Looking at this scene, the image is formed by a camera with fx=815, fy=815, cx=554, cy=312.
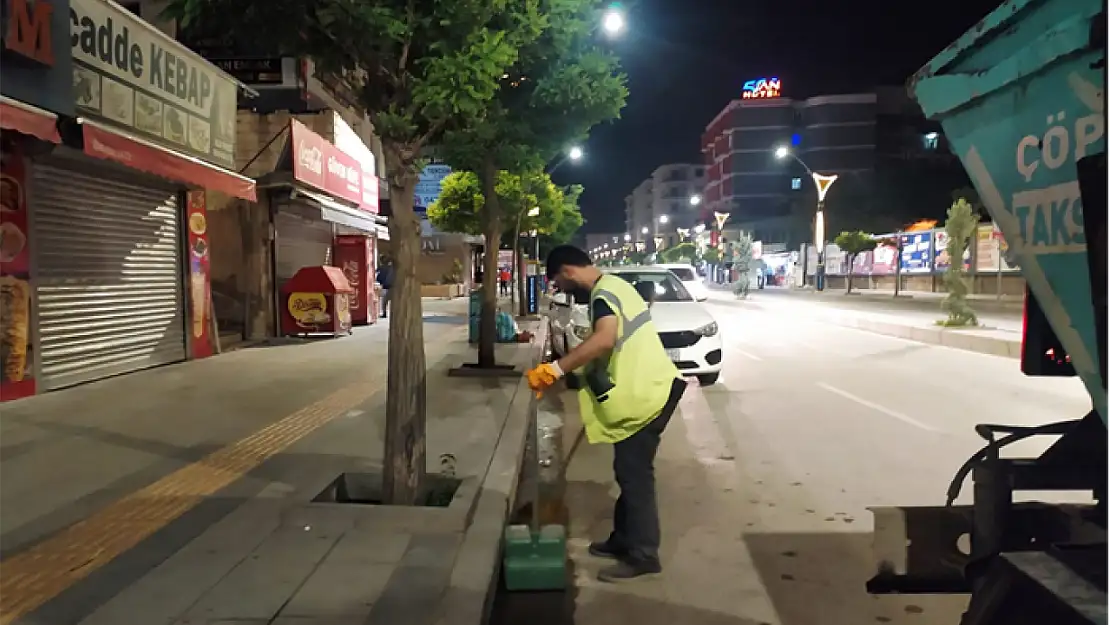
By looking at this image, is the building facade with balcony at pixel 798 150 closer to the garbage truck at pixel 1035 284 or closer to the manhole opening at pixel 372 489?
the manhole opening at pixel 372 489

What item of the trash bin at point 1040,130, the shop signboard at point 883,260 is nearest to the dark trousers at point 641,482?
the trash bin at point 1040,130

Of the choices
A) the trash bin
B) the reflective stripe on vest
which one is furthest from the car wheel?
the trash bin

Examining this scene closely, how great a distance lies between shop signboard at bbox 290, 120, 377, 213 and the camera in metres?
15.0

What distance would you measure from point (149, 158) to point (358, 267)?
11516 mm

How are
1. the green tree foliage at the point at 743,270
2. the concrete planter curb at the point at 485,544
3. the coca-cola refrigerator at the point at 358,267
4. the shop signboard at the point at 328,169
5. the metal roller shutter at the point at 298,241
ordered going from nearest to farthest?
the concrete planter curb at the point at 485,544
the shop signboard at the point at 328,169
the metal roller shutter at the point at 298,241
the coca-cola refrigerator at the point at 358,267
the green tree foliage at the point at 743,270

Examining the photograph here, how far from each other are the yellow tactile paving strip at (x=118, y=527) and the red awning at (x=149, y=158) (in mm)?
3396

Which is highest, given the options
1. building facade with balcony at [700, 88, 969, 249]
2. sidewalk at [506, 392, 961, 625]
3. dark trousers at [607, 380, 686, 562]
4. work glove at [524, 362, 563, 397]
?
building facade with balcony at [700, 88, 969, 249]

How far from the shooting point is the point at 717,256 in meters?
77.2

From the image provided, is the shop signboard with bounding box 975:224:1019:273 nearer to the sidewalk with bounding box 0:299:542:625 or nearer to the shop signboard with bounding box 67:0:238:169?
the shop signboard with bounding box 67:0:238:169

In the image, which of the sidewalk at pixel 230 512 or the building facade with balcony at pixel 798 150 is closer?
the sidewalk at pixel 230 512

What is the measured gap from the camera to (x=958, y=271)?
18656mm

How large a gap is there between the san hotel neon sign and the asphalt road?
105 meters

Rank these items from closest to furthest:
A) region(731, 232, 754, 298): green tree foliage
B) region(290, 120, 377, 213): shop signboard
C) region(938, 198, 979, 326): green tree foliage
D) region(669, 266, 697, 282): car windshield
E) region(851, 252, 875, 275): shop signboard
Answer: region(290, 120, 377, 213): shop signboard
region(938, 198, 979, 326): green tree foliage
region(669, 266, 697, 282): car windshield
region(731, 232, 754, 298): green tree foliage
region(851, 252, 875, 275): shop signboard

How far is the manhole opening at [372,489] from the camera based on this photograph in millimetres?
5496
